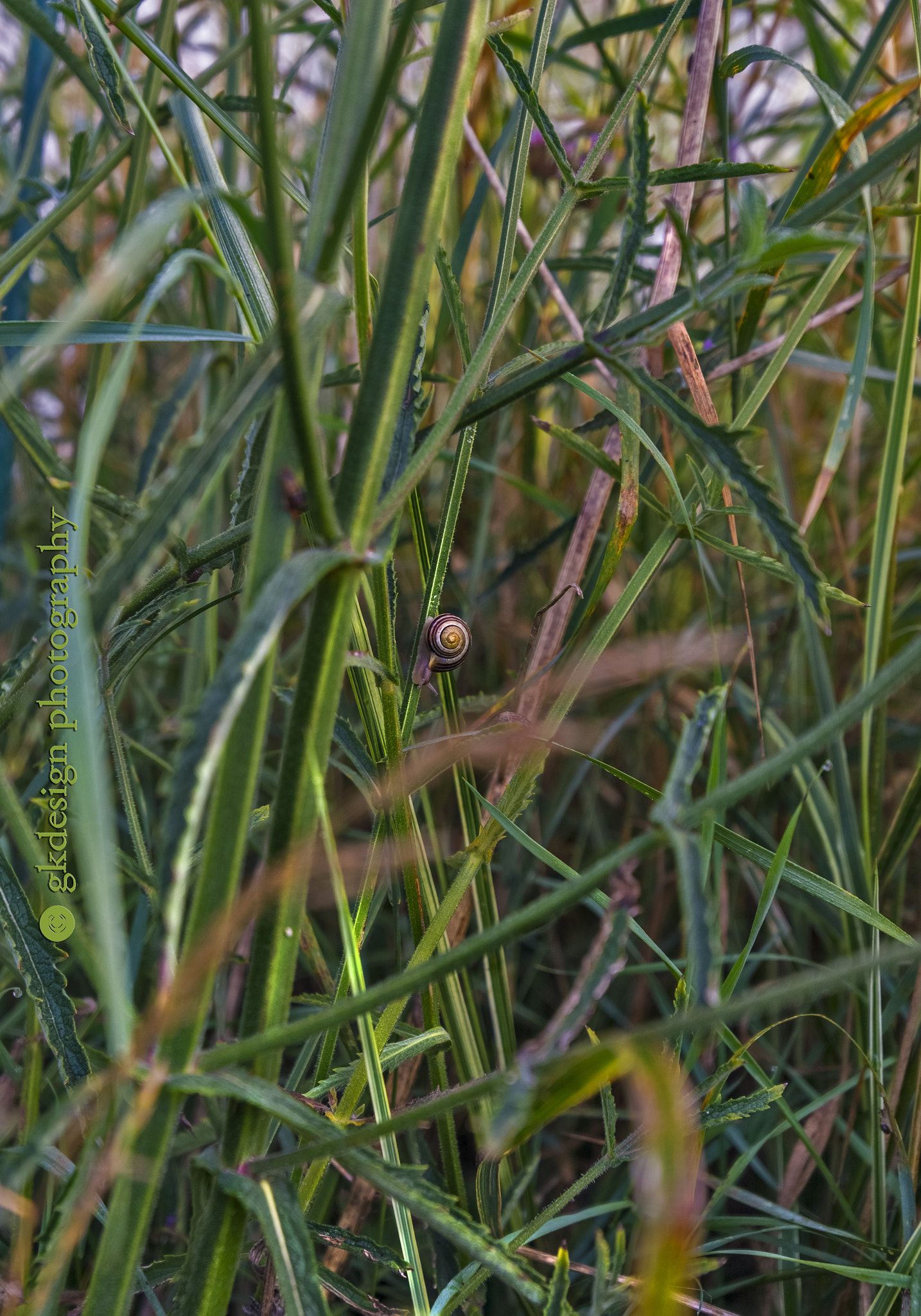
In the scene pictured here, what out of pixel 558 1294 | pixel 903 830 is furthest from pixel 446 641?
pixel 903 830

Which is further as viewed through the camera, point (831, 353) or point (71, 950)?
point (831, 353)

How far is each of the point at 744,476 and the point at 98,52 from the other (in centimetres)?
37

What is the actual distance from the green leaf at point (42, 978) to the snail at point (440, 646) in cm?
21

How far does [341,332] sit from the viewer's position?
1109mm

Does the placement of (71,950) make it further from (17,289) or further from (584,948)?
(17,289)

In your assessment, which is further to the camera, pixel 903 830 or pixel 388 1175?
pixel 903 830

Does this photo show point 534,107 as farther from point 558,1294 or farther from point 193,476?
point 558,1294

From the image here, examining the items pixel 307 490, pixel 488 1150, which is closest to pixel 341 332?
pixel 307 490


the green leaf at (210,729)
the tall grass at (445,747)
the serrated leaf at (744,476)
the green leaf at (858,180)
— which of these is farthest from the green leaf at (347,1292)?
the green leaf at (858,180)

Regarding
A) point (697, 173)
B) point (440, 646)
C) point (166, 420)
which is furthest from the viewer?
point (166, 420)

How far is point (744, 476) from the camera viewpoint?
0.33 metres

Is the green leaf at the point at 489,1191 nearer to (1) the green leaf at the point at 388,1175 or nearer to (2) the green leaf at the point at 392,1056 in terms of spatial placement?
(2) the green leaf at the point at 392,1056

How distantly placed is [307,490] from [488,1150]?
20cm

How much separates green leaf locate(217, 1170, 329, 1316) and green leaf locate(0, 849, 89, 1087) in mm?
117
